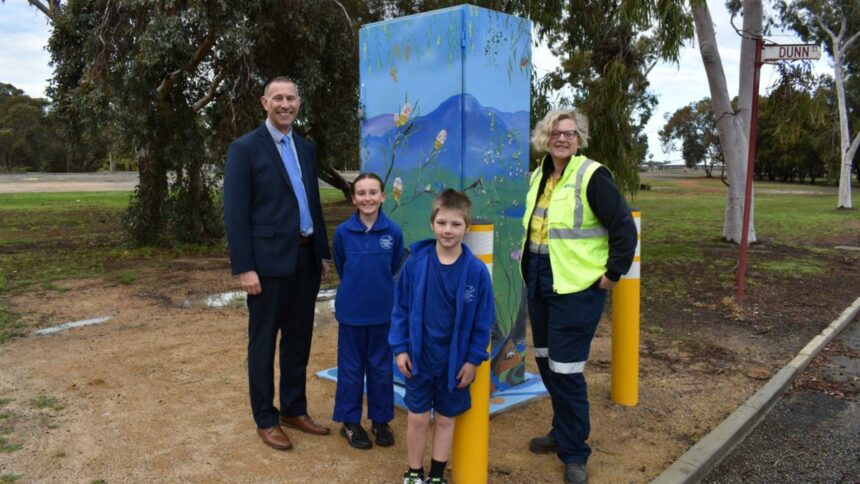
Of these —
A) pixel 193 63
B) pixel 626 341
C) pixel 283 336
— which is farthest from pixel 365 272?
pixel 193 63

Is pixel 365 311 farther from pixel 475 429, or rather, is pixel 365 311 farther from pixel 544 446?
pixel 544 446

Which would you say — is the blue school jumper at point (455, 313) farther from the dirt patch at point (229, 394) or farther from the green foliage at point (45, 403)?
the green foliage at point (45, 403)

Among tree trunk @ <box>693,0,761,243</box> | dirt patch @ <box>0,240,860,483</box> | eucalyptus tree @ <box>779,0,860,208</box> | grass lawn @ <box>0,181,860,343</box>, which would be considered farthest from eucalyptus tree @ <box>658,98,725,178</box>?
dirt patch @ <box>0,240,860,483</box>

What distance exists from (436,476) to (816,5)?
2659 centimetres

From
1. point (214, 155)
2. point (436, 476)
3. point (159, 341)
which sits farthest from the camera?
point (214, 155)

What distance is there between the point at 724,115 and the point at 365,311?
11.4 metres

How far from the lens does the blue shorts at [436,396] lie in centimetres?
325

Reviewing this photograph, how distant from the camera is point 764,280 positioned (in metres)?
9.91

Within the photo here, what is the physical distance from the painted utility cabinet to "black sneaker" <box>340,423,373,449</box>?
1173mm

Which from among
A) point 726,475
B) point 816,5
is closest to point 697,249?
point 726,475

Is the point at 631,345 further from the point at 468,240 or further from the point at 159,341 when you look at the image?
the point at 159,341

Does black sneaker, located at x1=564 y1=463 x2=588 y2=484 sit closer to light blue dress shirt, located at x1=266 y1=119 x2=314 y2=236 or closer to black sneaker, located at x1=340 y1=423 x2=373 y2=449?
black sneaker, located at x1=340 y1=423 x2=373 y2=449

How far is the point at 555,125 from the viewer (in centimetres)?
352

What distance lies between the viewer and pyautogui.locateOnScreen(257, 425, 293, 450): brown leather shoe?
12.6ft
